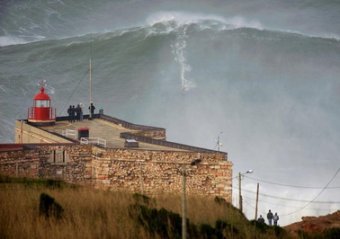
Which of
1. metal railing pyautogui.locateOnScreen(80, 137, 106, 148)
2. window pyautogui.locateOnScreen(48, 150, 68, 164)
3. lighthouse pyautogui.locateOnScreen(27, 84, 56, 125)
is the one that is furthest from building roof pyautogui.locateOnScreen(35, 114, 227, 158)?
window pyautogui.locateOnScreen(48, 150, 68, 164)

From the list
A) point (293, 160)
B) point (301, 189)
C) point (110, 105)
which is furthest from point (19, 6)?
point (301, 189)

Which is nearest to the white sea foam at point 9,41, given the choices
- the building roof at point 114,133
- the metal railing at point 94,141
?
the building roof at point 114,133

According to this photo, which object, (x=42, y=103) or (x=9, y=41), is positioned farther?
(x=9, y=41)

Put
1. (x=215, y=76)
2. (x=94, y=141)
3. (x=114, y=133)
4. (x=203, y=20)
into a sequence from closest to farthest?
(x=94, y=141)
(x=114, y=133)
(x=215, y=76)
(x=203, y=20)

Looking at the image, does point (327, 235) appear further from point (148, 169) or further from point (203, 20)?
point (203, 20)

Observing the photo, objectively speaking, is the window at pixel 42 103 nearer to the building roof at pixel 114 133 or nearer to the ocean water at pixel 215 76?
the building roof at pixel 114 133

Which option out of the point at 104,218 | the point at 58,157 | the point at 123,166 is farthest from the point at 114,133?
the point at 104,218

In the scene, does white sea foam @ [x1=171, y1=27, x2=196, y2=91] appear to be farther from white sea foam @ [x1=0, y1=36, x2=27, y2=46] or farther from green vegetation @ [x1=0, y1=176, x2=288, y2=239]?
green vegetation @ [x1=0, y1=176, x2=288, y2=239]
